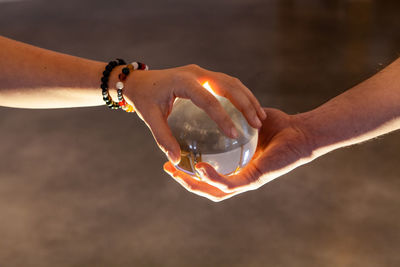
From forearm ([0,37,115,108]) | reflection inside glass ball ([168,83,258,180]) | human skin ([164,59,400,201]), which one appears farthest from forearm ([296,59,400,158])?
forearm ([0,37,115,108])

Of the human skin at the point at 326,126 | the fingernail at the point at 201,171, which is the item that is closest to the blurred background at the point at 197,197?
the human skin at the point at 326,126

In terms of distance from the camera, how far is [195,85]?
974 millimetres

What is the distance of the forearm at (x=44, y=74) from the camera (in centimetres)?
114

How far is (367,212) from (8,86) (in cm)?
150

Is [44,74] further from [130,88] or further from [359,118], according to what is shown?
[359,118]

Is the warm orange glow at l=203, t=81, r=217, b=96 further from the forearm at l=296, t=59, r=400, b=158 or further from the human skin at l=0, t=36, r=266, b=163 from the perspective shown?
the forearm at l=296, t=59, r=400, b=158

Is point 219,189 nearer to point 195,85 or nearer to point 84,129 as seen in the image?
point 195,85

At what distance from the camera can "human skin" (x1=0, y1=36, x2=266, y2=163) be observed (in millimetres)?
975

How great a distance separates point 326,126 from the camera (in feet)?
4.13

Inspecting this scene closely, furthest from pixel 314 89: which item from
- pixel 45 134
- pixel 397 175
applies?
pixel 45 134

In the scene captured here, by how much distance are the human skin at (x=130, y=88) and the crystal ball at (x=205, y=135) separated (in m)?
0.02

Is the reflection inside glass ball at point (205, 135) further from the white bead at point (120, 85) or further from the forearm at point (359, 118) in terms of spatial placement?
the forearm at point (359, 118)

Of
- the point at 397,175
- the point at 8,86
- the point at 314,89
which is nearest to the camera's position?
the point at 8,86

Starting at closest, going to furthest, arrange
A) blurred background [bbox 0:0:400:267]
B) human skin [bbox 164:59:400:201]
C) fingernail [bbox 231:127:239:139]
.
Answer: fingernail [bbox 231:127:239:139] < human skin [bbox 164:59:400:201] < blurred background [bbox 0:0:400:267]
